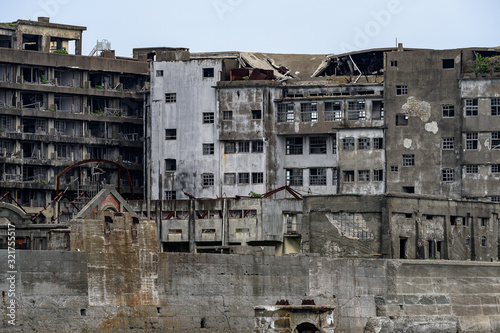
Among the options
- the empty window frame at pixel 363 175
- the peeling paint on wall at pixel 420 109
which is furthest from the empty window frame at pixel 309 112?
the peeling paint on wall at pixel 420 109

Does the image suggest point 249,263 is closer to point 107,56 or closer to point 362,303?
point 362,303

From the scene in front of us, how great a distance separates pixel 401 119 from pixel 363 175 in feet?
14.7

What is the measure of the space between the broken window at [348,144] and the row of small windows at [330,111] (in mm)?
1917

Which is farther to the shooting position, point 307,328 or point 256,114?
point 256,114

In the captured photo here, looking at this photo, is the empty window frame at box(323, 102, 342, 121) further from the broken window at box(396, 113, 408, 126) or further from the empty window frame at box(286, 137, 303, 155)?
the broken window at box(396, 113, 408, 126)

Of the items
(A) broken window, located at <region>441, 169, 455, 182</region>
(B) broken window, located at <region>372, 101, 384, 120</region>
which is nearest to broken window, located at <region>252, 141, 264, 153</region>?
(B) broken window, located at <region>372, 101, 384, 120</region>

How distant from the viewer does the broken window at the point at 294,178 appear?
82.2m

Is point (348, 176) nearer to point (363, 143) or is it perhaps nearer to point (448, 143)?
point (363, 143)

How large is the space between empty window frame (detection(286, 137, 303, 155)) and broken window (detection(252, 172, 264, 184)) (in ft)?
9.50

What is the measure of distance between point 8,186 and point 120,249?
28.9 meters

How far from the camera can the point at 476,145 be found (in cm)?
7775

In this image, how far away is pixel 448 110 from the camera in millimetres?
78375

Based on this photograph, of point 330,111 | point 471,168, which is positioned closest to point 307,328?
point 471,168

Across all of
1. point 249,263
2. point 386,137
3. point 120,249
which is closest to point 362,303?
point 249,263
